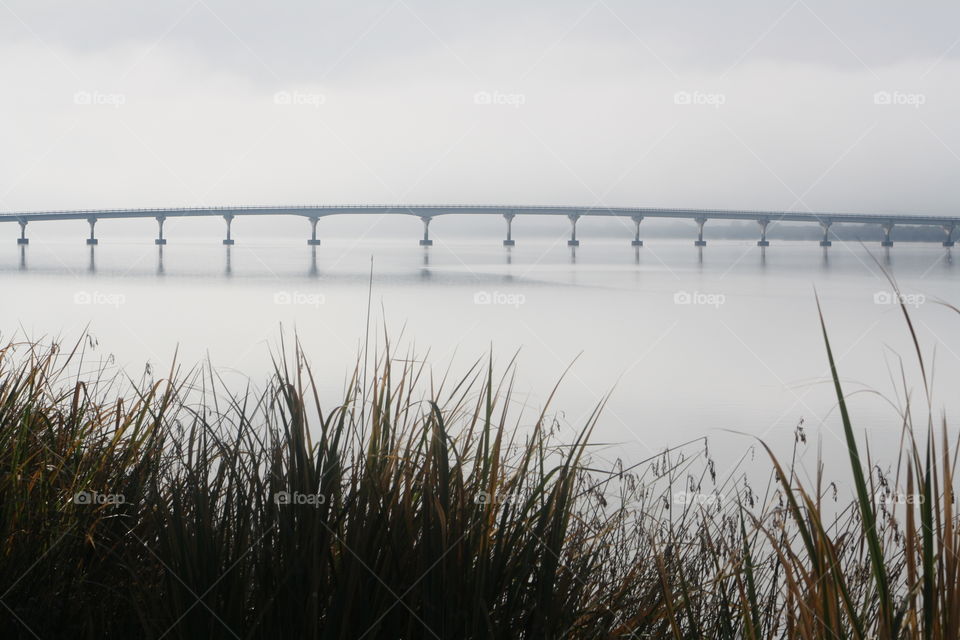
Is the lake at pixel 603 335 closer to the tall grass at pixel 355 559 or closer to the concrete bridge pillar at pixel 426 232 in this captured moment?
the tall grass at pixel 355 559

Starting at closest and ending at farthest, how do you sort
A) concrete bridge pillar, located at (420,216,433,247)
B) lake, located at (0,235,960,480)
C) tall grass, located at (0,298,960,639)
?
tall grass, located at (0,298,960,639) < lake, located at (0,235,960,480) < concrete bridge pillar, located at (420,216,433,247)

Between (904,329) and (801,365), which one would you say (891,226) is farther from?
(801,365)

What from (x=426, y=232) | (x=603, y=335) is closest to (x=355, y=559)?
(x=603, y=335)

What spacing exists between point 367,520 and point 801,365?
63.5 feet

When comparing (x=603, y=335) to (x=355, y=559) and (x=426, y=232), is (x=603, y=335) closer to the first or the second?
(x=355, y=559)

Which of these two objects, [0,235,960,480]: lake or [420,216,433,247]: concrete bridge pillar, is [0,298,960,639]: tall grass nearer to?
[0,235,960,480]: lake

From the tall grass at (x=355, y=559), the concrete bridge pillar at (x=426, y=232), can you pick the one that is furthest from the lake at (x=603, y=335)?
the concrete bridge pillar at (x=426, y=232)

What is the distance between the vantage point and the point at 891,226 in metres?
111

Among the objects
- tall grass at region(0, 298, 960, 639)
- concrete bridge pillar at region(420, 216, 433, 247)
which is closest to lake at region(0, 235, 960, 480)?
tall grass at region(0, 298, 960, 639)

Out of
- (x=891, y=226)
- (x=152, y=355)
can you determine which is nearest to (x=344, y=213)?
(x=891, y=226)

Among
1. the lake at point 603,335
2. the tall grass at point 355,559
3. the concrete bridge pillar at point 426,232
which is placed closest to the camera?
the tall grass at point 355,559

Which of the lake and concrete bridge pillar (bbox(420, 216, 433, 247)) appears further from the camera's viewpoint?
concrete bridge pillar (bbox(420, 216, 433, 247))

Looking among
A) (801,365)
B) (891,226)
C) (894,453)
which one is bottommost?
(894,453)

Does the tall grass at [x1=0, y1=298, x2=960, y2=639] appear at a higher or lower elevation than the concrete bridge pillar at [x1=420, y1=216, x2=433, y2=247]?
lower
